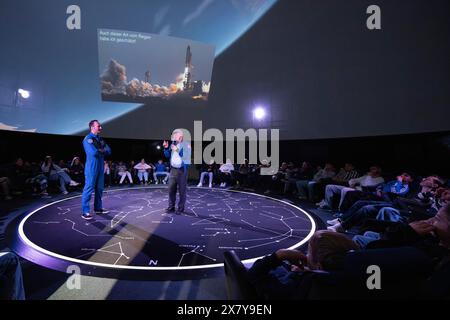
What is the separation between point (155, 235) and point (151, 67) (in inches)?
246

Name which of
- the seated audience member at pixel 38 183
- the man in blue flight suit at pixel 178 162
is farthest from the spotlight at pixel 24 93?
the man in blue flight suit at pixel 178 162

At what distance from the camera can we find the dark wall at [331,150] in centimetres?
441

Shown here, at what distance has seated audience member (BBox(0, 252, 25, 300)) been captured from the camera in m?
1.17

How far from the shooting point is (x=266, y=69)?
25.6ft

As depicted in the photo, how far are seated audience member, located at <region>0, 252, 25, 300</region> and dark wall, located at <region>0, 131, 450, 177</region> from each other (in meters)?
5.75

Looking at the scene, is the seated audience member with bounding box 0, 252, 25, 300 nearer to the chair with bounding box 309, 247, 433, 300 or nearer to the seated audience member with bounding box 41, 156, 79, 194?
the chair with bounding box 309, 247, 433, 300

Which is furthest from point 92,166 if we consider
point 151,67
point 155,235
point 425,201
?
point 151,67

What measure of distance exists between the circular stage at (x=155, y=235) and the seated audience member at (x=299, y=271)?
3.28 ft

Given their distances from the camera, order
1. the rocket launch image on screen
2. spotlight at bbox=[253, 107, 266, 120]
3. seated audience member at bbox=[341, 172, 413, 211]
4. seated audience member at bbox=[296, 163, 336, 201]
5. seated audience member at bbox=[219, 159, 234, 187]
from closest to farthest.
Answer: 1. seated audience member at bbox=[341, 172, 413, 211]
2. seated audience member at bbox=[296, 163, 336, 201]
3. the rocket launch image on screen
4. seated audience member at bbox=[219, 159, 234, 187]
5. spotlight at bbox=[253, 107, 266, 120]

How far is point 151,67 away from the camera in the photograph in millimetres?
7496

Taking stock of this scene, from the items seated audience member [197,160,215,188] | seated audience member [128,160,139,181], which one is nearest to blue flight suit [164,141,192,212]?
seated audience member [197,160,215,188]

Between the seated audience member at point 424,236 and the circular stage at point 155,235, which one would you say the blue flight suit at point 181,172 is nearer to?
the circular stage at point 155,235

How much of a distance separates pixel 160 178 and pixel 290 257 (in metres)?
6.97

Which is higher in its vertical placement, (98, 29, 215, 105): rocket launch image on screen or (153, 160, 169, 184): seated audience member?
(98, 29, 215, 105): rocket launch image on screen
